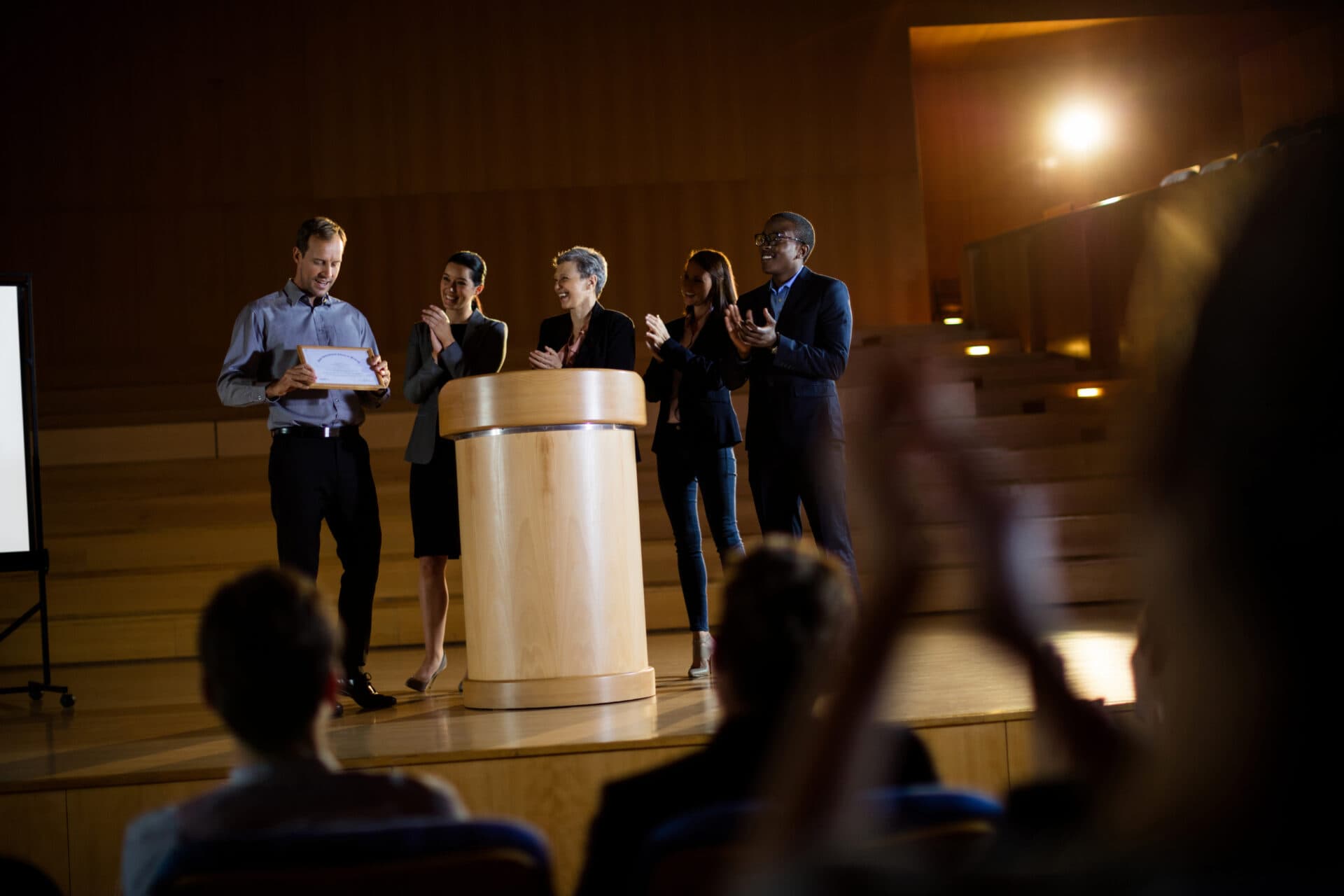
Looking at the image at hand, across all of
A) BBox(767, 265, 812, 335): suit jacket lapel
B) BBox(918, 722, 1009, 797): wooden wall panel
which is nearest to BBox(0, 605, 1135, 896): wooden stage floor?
BBox(918, 722, 1009, 797): wooden wall panel

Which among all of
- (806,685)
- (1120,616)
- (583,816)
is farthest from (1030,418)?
(806,685)

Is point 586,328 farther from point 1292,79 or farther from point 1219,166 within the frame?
point 1292,79

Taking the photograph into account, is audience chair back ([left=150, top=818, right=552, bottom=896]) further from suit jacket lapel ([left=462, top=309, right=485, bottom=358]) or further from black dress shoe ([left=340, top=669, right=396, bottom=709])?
suit jacket lapel ([left=462, top=309, right=485, bottom=358])

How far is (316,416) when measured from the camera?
358 centimetres

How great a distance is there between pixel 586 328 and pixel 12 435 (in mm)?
2010

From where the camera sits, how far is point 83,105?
8.38 meters

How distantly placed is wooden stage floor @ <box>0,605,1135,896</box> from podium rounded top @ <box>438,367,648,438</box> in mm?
769

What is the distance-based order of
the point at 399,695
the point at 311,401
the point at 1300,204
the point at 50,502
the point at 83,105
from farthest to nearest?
the point at 83,105 → the point at 50,502 → the point at 399,695 → the point at 311,401 → the point at 1300,204

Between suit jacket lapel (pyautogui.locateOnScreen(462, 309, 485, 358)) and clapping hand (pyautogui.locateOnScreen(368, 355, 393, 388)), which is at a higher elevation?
suit jacket lapel (pyautogui.locateOnScreen(462, 309, 485, 358))

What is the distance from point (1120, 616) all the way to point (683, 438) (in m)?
2.08

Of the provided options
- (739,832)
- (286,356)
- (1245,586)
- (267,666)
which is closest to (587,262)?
(286,356)

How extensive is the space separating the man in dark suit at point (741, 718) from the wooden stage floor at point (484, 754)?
1231 mm

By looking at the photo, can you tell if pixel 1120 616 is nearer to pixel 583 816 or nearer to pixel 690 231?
pixel 583 816

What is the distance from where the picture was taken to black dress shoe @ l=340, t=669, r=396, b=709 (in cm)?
354
